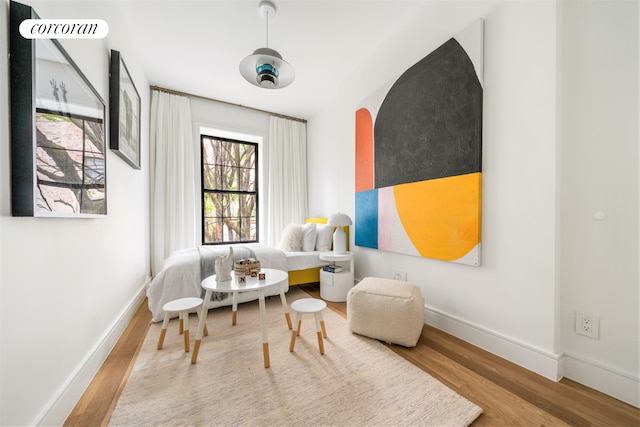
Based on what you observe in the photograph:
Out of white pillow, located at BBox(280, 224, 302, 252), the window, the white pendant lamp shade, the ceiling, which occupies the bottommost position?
white pillow, located at BBox(280, 224, 302, 252)

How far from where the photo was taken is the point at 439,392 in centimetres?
135

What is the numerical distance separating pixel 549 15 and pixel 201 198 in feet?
13.9

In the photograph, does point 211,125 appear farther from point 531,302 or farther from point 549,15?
point 531,302

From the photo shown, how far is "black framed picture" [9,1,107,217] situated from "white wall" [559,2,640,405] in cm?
266

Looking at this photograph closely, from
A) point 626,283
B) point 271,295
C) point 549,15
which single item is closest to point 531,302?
point 626,283

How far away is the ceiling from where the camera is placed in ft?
7.24

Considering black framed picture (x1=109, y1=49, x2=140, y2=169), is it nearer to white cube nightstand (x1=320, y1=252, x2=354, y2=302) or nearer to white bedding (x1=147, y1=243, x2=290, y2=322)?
white bedding (x1=147, y1=243, x2=290, y2=322)

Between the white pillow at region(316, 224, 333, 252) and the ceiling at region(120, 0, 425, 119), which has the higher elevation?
the ceiling at region(120, 0, 425, 119)

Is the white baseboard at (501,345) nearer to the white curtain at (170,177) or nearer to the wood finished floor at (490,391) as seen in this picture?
the wood finished floor at (490,391)

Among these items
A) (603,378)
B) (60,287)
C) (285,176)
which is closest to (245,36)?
(285,176)

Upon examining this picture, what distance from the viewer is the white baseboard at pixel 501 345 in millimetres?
1473

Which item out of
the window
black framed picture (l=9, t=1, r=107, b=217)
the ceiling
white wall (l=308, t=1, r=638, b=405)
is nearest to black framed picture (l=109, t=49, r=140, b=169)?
black framed picture (l=9, t=1, r=107, b=217)

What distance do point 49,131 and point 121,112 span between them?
3.75 ft

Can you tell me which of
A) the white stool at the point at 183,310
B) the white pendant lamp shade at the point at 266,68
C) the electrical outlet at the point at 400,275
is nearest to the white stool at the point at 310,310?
the white stool at the point at 183,310
